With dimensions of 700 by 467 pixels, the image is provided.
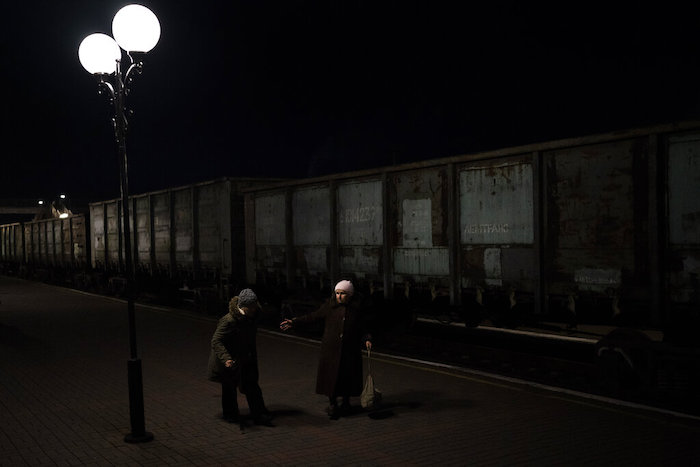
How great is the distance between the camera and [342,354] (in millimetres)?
6336

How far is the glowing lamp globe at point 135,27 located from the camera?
5996 millimetres

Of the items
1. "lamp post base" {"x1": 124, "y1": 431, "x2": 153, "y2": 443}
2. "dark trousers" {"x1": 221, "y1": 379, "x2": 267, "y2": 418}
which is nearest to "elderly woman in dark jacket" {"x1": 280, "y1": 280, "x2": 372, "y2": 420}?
"dark trousers" {"x1": 221, "y1": 379, "x2": 267, "y2": 418}

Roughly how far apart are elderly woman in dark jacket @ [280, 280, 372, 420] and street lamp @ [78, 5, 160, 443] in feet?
5.81

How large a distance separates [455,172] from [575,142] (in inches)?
80.1

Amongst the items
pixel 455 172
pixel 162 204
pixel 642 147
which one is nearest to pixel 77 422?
pixel 455 172

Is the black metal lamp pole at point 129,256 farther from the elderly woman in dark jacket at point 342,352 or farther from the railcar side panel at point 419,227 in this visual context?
the railcar side panel at point 419,227

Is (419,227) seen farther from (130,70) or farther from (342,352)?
(130,70)

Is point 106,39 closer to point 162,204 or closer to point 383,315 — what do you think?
point 383,315

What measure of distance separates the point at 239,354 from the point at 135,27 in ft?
10.9

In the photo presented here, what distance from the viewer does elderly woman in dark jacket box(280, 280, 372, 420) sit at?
632 cm

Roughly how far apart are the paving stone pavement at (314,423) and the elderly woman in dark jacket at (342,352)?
30cm

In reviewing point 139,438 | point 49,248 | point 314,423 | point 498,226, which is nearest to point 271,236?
point 498,226

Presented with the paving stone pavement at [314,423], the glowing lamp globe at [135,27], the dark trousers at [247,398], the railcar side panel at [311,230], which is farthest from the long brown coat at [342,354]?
the railcar side panel at [311,230]

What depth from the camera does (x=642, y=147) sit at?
23.2 ft
